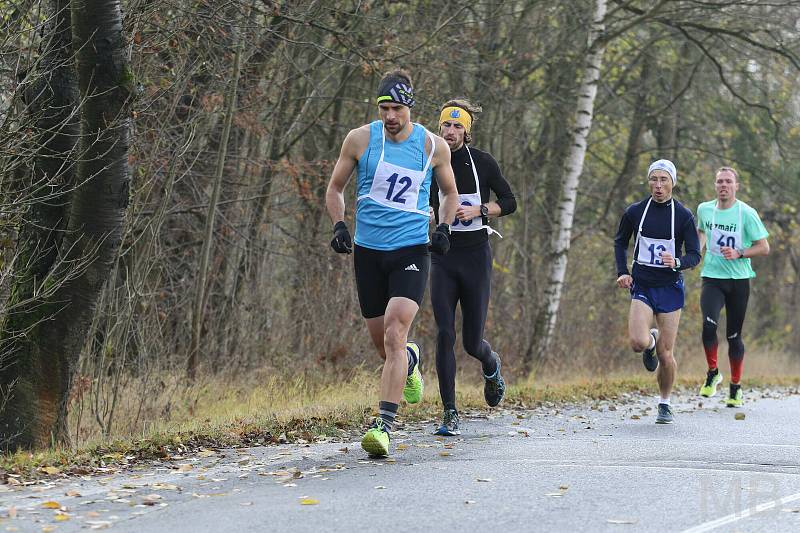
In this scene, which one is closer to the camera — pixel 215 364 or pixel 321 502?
pixel 321 502

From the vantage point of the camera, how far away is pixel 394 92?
331 inches

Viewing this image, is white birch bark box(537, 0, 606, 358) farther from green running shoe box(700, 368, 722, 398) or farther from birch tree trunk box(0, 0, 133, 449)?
birch tree trunk box(0, 0, 133, 449)

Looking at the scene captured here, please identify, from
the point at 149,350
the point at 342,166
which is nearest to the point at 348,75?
the point at 149,350

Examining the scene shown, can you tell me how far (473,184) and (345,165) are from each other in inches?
62.6

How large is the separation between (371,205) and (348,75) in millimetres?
8277

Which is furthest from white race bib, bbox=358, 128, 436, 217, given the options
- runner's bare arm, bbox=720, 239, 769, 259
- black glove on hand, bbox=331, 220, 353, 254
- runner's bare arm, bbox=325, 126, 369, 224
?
runner's bare arm, bbox=720, 239, 769, 259

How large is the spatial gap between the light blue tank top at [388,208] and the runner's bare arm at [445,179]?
0.18 meters

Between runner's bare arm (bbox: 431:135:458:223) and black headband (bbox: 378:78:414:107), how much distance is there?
0.40 metres

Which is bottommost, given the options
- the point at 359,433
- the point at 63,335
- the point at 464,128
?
the point at 359,433

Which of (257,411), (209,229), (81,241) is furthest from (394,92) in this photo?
(209,229)

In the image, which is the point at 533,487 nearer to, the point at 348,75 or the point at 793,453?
the point at 793,453

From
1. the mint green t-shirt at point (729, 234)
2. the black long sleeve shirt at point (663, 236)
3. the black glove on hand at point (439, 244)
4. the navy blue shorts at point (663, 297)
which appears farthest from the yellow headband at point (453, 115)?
the mint green t-shirt at point (729, 234)

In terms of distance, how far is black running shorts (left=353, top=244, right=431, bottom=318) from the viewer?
8.45m

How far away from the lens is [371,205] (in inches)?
333
